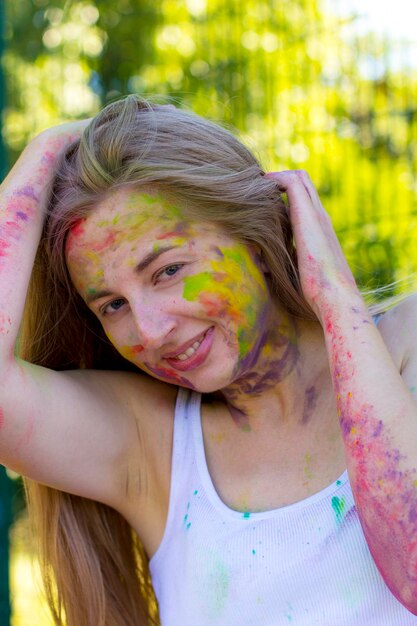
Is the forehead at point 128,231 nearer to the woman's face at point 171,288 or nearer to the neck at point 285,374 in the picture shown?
the woman's face at point 171,288

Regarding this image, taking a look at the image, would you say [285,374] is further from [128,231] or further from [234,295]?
[128,231]

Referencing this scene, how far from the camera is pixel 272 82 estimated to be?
4.86 metres

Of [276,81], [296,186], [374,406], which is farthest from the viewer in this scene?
[276,81]

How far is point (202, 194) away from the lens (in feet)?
7.51

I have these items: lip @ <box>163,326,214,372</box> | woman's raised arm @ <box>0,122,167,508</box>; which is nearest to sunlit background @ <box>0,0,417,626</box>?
woman's raised arm @ <box>0,122,167,508</box>

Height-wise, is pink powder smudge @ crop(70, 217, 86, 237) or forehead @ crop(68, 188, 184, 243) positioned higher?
forehead @ crop(68, 188, 184, 243)

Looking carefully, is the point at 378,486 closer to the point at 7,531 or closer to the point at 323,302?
the point at 323,302

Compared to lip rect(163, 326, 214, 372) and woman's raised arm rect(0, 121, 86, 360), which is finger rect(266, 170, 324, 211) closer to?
lip rect(163, 326, 214, 372)

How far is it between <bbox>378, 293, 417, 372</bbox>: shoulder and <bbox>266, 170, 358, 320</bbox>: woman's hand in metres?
0.17

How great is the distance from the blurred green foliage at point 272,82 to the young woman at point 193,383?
1580 mm

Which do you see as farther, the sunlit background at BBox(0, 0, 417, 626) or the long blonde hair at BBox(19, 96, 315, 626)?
the sunlit background at BBox(0, 0, 417, 626)

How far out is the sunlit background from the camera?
172 inches

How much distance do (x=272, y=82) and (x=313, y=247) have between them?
2759mm

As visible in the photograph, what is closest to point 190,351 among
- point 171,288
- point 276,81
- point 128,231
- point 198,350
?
point 198,350
